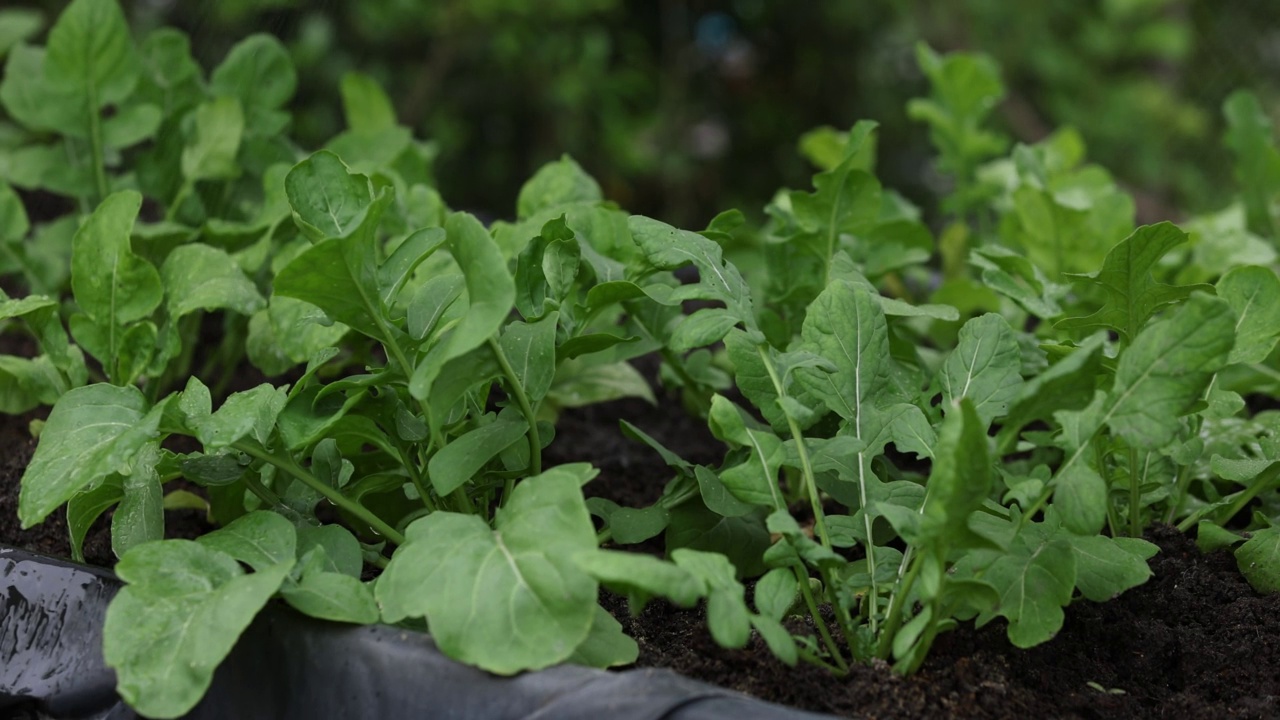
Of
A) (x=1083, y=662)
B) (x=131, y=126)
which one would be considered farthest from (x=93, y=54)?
(x=1083, y=662)

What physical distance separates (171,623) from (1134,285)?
744mm

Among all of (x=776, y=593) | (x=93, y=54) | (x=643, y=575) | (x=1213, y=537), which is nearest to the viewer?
(x=643, y=575)

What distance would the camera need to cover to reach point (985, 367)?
0.89m

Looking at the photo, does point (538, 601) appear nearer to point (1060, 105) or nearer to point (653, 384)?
point (653, 384)

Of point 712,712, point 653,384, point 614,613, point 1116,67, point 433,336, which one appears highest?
point 433,336

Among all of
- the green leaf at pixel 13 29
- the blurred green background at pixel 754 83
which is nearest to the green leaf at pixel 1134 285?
the green leaf at pixel 13 29

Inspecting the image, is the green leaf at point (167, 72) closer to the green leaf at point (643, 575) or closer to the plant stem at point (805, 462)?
the plant stem at point (805, 462)

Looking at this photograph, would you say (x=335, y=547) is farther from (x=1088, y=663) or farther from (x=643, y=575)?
(x=1088, y=663)

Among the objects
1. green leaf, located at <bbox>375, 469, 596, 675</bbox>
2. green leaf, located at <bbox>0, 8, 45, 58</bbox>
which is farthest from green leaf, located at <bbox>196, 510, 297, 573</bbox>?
green leaf, located at <bbox>0, 8, 45, 58</bbox>

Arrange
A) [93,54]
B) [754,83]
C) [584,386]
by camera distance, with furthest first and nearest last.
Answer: [754,83] → [93,54] → [584,386]

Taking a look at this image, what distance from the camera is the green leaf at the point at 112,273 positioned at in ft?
3.26

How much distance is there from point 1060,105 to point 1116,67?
57 centimetres

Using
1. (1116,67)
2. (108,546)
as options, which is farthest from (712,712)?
(1116,67)

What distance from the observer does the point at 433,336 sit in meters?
0.84
